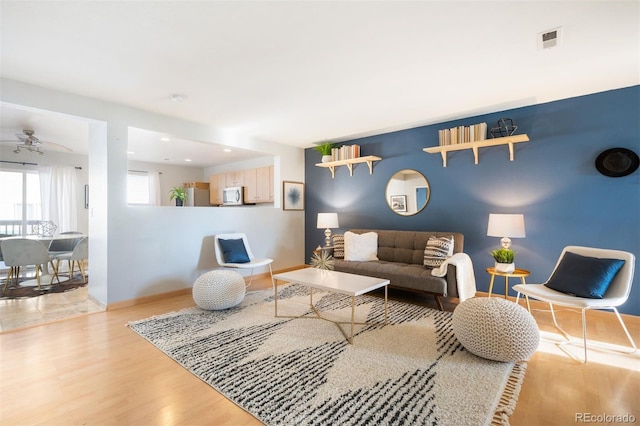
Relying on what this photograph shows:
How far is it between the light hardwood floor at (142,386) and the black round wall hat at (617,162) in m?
1.56

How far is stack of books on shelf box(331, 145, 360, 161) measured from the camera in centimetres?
489

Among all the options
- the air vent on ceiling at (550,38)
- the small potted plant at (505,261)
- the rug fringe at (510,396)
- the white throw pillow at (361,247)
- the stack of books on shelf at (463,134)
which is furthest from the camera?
the white throw pillow at (361,247)

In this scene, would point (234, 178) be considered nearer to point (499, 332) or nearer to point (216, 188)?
point (216, 188)

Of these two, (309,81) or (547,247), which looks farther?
(547,247)

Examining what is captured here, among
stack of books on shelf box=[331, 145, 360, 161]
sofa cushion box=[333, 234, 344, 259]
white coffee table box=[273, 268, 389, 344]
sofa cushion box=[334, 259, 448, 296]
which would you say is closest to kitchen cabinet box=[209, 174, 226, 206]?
stack of books on shelf box=[331, 145, 360, 161]

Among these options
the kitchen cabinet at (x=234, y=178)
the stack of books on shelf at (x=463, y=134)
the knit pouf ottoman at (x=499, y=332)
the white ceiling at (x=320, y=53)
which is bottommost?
the knit pouf ottoman at (x=499, y=332)

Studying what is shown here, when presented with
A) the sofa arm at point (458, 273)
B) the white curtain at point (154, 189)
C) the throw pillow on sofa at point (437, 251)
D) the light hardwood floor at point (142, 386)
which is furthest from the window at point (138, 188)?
the sofa arm at point (458, 273)

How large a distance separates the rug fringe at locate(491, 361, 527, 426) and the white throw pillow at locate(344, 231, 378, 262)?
2265 mm

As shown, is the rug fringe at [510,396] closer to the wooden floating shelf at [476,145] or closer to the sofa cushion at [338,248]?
the wooden floating shelf at [476,145]

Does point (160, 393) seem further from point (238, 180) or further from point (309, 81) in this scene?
point (238, 180)

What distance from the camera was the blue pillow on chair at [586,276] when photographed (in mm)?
2338

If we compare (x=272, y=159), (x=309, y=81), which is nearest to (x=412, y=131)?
(x=309, y=81)

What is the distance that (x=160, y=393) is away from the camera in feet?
5.94

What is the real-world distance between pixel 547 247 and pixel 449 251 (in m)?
1.08
